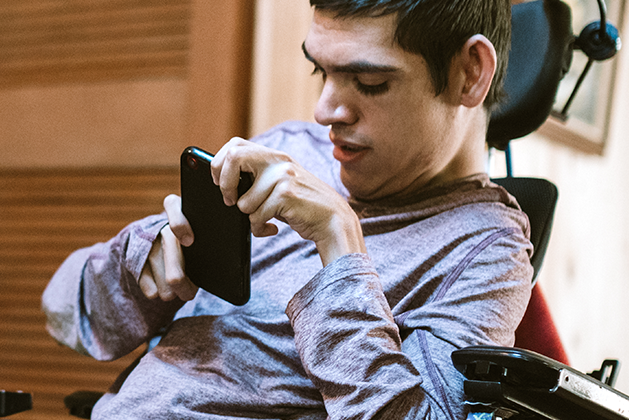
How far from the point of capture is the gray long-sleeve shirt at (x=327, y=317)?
0.66 metres

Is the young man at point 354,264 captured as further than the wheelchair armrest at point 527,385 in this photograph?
Yes

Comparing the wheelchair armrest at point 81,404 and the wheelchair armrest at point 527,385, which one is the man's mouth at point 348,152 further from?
the wheelchair armrest at point 81,404

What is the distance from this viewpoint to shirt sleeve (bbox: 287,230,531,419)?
64 centimetres

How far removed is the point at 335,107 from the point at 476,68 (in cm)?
22

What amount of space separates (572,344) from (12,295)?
1.93 m

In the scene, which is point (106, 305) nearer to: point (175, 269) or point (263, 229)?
point (175, 269)

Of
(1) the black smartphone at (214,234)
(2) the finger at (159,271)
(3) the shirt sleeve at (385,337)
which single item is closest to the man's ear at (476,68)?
(3) the shirt sleeve at (385,337)

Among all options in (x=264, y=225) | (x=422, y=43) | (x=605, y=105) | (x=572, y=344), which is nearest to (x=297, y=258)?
(x=264, y=225)

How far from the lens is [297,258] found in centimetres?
90

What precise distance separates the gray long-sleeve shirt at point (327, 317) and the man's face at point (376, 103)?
7 cm

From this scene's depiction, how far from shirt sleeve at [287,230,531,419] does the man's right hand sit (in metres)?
0.19

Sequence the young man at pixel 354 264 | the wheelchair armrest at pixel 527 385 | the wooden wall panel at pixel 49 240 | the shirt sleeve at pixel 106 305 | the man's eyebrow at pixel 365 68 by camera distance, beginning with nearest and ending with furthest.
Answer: the wheelchair armrest at pixel 527 385
the young man at pixel 354 264
the man's eyebrow at pixel 365 68
the shirt sleeve at pixel 106 305
the wooden wall panel at pixel 49 240

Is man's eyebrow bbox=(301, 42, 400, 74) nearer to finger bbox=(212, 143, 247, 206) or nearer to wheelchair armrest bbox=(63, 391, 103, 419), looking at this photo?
finger bbox=(212, 143, 247, 206)

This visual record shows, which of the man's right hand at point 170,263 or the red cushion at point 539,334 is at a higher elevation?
the man's right hand at point 170,263
